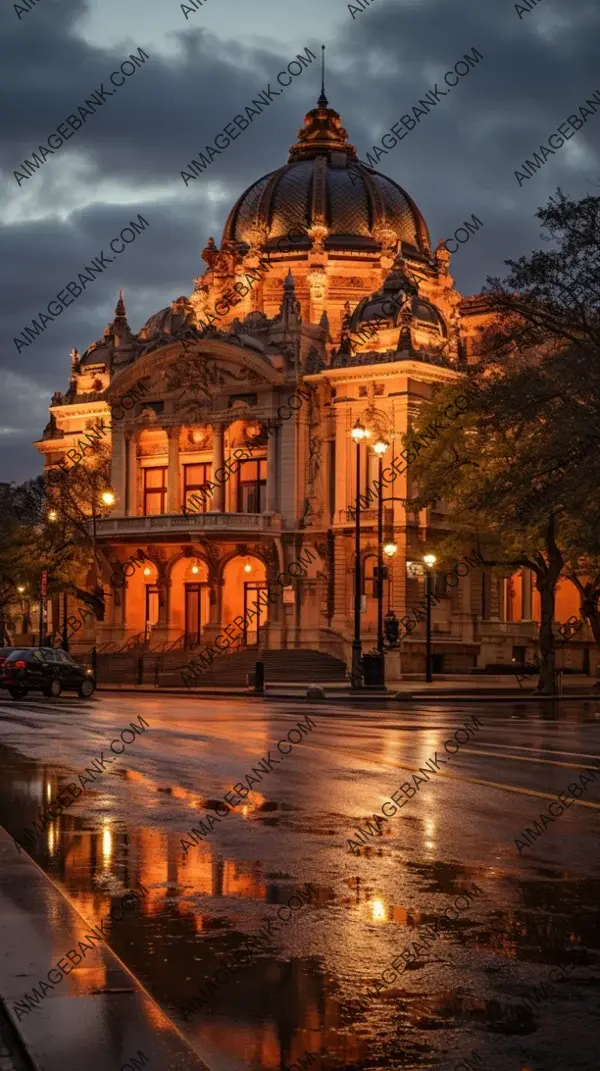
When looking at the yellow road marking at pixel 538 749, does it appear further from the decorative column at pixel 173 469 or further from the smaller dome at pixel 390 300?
the decorative column at pixel 173 469

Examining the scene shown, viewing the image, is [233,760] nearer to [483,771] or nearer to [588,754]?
[483,771]

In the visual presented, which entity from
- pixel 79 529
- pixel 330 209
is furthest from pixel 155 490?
pixel 330 209

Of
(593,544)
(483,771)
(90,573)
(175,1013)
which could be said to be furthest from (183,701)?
(90,573)

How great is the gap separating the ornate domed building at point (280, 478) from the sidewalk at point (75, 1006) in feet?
184

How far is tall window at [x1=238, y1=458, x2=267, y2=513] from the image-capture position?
7575 centimetres

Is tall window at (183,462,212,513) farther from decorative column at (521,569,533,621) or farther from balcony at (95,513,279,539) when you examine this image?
decorative column at (521,569,533,621)

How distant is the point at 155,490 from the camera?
8038cm

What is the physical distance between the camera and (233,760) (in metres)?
20.0

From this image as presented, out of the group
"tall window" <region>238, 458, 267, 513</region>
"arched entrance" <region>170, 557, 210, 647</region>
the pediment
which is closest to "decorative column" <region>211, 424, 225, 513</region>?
"tall window" <region>238, 458, 267, 513</region>

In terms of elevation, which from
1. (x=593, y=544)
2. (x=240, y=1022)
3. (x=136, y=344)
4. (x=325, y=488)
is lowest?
(x=240, y=1022)

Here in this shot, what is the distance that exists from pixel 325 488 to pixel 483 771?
54.9 meters

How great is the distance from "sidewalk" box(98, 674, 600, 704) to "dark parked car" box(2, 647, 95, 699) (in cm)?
368

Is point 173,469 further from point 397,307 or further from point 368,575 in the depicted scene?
point 397,307

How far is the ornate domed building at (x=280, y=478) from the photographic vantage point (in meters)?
70.7
